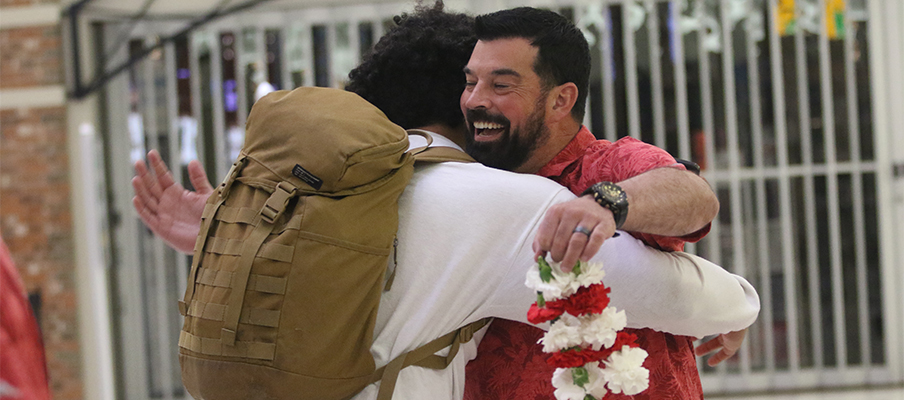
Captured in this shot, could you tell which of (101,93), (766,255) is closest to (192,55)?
(101,93)

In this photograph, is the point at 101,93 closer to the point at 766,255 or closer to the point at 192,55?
the point at 192,55

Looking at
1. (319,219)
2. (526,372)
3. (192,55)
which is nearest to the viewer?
A: (319,219)

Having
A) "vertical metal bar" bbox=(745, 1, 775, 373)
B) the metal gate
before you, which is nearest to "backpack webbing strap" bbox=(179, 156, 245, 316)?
the metal gate

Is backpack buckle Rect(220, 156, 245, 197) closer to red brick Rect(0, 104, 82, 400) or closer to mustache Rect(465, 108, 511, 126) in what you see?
mustache Rect(465, 108, 511, 126)

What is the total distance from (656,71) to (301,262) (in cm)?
450

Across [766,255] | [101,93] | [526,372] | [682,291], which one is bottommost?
[766,255]

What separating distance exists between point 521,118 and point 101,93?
4.94 metres

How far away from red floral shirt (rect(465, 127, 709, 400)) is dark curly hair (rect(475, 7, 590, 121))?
156mm

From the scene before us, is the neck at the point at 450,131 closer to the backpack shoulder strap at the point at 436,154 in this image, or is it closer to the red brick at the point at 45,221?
the backpack shoulder strap at the point at 436,154

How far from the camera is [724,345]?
1.72 m

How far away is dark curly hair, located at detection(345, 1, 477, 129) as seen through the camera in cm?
156

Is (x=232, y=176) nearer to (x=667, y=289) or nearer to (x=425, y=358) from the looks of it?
(x=425, y=358)

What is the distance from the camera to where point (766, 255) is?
5207 mm

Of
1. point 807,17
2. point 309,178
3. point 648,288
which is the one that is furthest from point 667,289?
→ point 807,17
